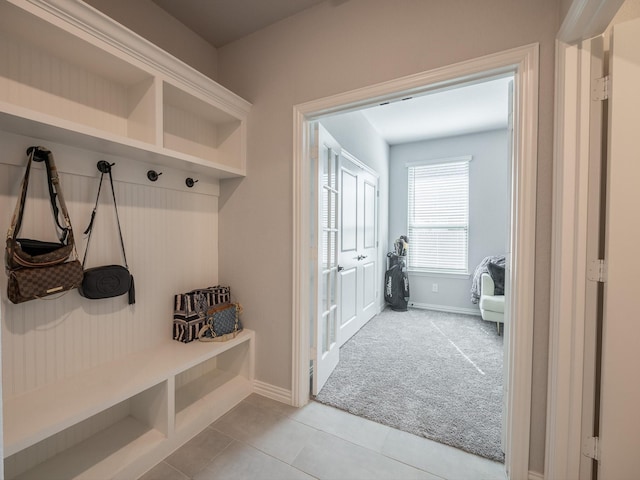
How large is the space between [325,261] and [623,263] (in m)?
1.72

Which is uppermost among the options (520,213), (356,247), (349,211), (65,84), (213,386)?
(65,84)

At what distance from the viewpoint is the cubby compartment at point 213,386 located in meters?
1.83

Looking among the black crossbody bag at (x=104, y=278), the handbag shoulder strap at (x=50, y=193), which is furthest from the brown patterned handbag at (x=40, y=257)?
the black crossbody bag at (x=104, y=278)

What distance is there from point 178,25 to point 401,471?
316cm

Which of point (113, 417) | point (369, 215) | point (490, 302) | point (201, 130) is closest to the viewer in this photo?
point (113, 417)

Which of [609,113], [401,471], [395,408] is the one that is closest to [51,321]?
[401,471]

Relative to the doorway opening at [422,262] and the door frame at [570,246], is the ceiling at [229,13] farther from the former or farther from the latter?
the door frame at [570,246]

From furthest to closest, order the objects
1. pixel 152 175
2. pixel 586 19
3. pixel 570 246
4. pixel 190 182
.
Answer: pixel 190 182
pixel 152 175
pixel 570 246
pixel 586 19

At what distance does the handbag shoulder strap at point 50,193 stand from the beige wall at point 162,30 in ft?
3.09

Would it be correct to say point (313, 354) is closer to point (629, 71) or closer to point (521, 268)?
point (521, 268)

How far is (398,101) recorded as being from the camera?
2234mm

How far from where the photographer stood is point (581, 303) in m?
1.26

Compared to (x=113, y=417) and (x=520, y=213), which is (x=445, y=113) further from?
(x=113, y=417)

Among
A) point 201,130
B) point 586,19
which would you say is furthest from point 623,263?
point 201,130
